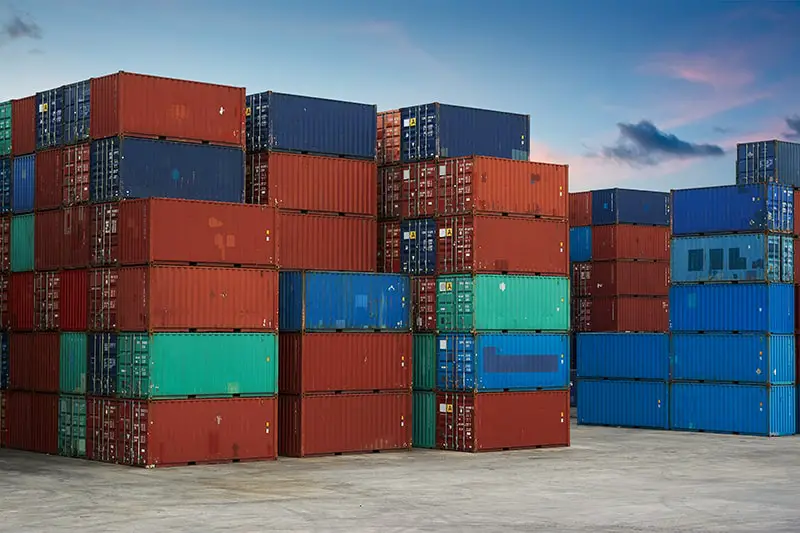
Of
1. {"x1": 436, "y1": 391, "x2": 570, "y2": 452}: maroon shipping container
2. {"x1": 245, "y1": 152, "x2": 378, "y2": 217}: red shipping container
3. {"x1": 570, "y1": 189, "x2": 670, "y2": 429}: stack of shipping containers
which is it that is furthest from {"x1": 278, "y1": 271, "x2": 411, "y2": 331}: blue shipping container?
→ {"x1": 570, "y1": 189, "x2": 670, "y2": 429}: stack of shipping containers

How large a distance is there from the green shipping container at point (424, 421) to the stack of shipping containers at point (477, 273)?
0.05 meters

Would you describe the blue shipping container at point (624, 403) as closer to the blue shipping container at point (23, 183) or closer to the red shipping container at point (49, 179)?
the red shipping container at point (49, 179)

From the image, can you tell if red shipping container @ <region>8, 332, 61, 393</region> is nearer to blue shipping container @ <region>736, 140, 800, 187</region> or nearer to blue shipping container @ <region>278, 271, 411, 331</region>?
blue shipping container @ <region>278, 271, 411, 331</region>

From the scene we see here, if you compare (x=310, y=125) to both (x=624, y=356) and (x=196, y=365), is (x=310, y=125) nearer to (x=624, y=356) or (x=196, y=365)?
(x=196, y=365)

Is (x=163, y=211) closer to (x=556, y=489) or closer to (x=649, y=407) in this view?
(x=556, y=489)

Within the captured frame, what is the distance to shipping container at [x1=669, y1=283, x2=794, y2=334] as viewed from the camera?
1998 inches

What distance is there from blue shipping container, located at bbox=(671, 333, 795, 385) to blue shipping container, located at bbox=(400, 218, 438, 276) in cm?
1377

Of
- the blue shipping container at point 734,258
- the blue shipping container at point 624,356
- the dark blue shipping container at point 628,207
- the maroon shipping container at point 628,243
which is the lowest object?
the blue shipping container at point 624,356

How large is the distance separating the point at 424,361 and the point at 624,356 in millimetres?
14226

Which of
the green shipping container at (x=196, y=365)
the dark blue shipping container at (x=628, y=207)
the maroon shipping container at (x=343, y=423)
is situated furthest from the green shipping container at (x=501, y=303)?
the dark blue shipping container at (x=628, y=207)

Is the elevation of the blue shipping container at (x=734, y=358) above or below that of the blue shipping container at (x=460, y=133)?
below

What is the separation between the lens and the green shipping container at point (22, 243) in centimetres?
4400

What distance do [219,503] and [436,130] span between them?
734 inches

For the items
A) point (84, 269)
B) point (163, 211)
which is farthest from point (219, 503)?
point (84, 269)
